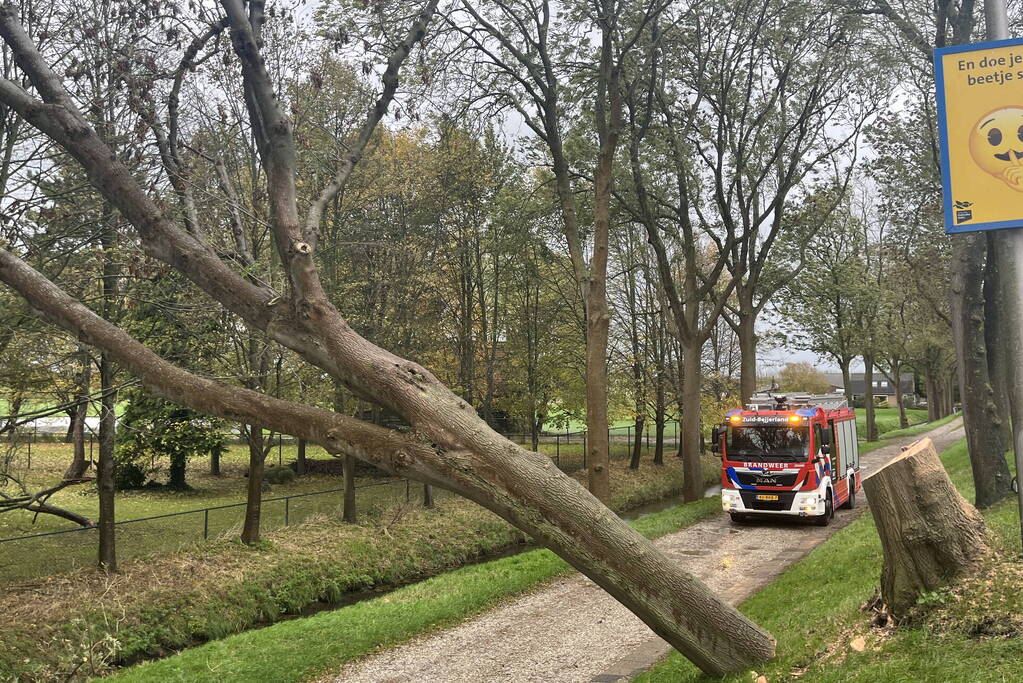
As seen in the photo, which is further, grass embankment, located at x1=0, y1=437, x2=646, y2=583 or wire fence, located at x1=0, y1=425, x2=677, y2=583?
grass embankment, located at x1=0, y1=437, x2=646, y2=583

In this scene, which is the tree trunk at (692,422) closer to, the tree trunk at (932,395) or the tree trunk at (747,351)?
the tree trunk at (747,351)

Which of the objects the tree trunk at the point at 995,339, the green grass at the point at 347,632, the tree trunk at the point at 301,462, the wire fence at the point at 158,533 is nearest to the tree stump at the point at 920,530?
the green grass at the point at 347,632

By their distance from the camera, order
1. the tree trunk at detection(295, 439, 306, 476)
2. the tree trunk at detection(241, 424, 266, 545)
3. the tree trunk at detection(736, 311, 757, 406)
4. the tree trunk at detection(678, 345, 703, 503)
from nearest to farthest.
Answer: the tree trunk at detection(241, 424, 266, 545), the tree trunk at detection(678, 345, 703, 503), the tree trunk at detection(736, 311, 757, 406), the tree trunk at detection(295, 439, 306, 476)

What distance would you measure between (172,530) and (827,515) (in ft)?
48.2

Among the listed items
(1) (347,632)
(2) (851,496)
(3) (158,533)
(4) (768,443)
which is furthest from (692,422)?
(3) (158,533)

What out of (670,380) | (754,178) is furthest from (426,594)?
(670,380)

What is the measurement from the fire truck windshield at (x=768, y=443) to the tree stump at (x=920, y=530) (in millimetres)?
11689

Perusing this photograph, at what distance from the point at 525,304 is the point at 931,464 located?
80.1ft

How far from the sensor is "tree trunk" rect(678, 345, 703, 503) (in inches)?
862

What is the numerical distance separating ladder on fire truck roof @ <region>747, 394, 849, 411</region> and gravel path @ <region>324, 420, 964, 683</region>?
13.6 ft

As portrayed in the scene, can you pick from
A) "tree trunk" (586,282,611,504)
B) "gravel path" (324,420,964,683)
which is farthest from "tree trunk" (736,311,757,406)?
"gravel path" (324,420,964,683)

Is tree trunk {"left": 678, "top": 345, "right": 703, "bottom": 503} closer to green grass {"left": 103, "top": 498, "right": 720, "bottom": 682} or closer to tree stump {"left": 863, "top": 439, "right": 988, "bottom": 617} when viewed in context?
green grass {"left": 103, "top": 498, "right": 720, "bottom": 682}

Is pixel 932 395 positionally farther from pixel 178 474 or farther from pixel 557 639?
pixel 557 639

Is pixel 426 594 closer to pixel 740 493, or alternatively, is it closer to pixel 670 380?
pixel 740 493
